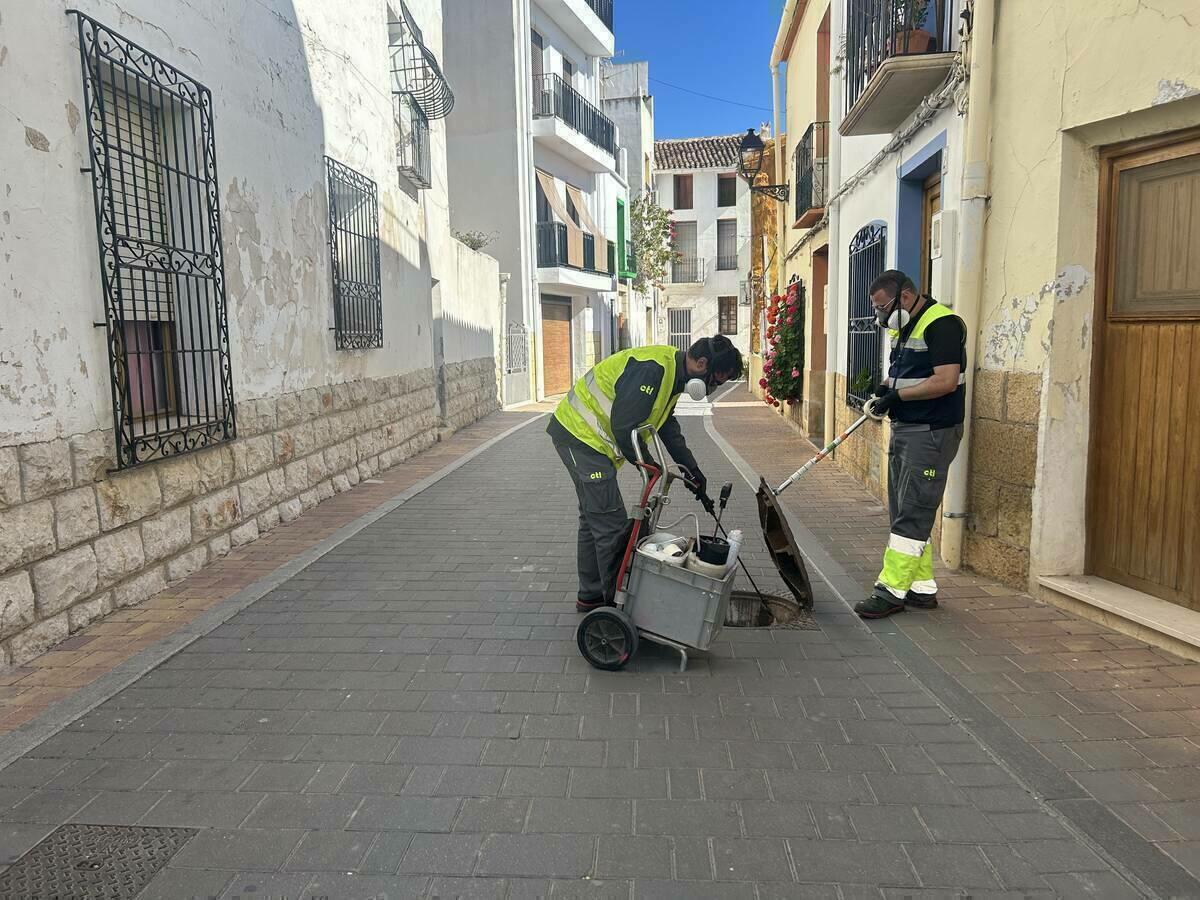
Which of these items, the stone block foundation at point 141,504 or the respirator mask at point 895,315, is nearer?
the stone block foundation at point 141,504

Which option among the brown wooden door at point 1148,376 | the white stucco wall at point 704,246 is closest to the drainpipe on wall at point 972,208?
the brown wooden door at point 1148,376

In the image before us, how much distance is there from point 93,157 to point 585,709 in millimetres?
3925

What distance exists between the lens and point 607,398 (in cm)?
429

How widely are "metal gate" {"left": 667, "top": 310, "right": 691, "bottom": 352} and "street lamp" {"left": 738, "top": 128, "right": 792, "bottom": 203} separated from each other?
24061 mm

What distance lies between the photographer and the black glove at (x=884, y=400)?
4.71 metres

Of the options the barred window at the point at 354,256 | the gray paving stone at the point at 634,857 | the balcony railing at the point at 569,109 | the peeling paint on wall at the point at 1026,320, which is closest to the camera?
the gray paving stone at the point at 634,857

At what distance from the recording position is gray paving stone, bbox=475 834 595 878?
2.61 m

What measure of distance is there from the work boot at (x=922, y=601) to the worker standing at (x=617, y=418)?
1429mm

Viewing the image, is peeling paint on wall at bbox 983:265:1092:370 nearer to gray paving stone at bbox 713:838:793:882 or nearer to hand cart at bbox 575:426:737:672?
hand cart at bbox 575:426:737:672

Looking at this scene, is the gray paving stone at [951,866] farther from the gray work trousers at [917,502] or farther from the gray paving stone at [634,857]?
the gray work trousers at [917,502]

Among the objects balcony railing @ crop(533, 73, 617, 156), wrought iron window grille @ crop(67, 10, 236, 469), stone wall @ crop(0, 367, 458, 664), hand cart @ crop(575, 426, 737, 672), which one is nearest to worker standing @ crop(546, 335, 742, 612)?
hand cart @ crop(575, 426, 737, 672)

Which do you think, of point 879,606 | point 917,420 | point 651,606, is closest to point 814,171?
point 917,420

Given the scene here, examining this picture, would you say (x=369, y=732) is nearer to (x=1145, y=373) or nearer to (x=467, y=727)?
(x=467, y=727)

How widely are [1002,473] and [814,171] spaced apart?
7.42m
